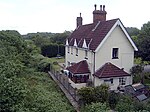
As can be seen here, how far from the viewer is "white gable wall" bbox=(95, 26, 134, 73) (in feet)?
76.6

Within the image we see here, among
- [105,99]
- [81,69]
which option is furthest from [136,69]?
[105,99]

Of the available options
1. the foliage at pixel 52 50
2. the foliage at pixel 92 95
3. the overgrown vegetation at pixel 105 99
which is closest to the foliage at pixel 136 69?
the overgrown vegetation at pixel 105 99

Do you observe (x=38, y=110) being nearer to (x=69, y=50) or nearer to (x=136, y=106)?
(x=136, y=106)

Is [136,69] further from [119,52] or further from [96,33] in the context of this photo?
[96,33]

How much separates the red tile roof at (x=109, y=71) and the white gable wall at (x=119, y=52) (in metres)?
0.55

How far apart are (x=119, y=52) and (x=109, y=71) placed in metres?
2.72

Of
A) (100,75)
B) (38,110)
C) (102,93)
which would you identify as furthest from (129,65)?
(38,110)

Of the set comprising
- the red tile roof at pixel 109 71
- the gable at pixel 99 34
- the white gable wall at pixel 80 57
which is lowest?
the red tile roof at pixel 109 71

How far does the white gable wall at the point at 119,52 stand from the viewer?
2336cm

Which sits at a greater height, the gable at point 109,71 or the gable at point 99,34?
the gable at point 99,34

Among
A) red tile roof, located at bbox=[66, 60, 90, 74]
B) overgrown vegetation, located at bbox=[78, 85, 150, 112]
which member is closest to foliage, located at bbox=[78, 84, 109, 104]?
overgrown vegetation, located at bbox=[78, 85, 150, 112]

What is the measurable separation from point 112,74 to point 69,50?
42.9 feet

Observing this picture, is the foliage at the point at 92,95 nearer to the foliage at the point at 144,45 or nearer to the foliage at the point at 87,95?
the foliage at the point at 87,95

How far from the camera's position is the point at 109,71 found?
22828 mm
